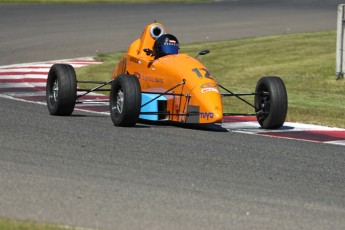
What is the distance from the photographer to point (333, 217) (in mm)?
8141

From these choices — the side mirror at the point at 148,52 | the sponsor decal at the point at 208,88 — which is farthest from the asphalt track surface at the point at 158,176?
the side mirror at the point at 148,52

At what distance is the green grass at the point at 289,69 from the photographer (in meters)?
15.9

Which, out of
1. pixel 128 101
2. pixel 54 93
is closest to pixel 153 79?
pixel 128 101

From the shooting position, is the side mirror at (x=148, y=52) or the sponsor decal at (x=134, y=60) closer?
the side mirror at (x=148, y=52)

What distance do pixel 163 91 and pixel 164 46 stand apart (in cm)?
66

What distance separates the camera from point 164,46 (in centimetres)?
1370

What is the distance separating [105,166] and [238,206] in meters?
2.00

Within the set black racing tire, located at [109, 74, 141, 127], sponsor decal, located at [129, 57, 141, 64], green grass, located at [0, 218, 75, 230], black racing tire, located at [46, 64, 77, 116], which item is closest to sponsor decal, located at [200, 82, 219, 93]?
black racing tire, located at [109, 74, 141, 127]

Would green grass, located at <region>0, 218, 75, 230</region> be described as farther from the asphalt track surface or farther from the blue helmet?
the blue helmet

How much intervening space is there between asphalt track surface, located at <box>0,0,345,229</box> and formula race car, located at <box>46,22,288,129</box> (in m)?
0.21

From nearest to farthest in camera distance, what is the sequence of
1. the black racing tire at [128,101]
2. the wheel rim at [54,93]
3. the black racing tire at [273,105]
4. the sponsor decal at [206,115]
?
the sponsor decal at [206,115] → the black racing tire at [128,101] → the black racing tire at [273,105] → the wheel rim at [54,93]

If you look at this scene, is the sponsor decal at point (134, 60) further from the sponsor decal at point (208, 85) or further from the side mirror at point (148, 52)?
the sponsor decal at point (208, 85)

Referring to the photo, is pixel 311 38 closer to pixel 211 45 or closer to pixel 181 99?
pixel 211 45

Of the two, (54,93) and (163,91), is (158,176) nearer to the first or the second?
(163,91)
